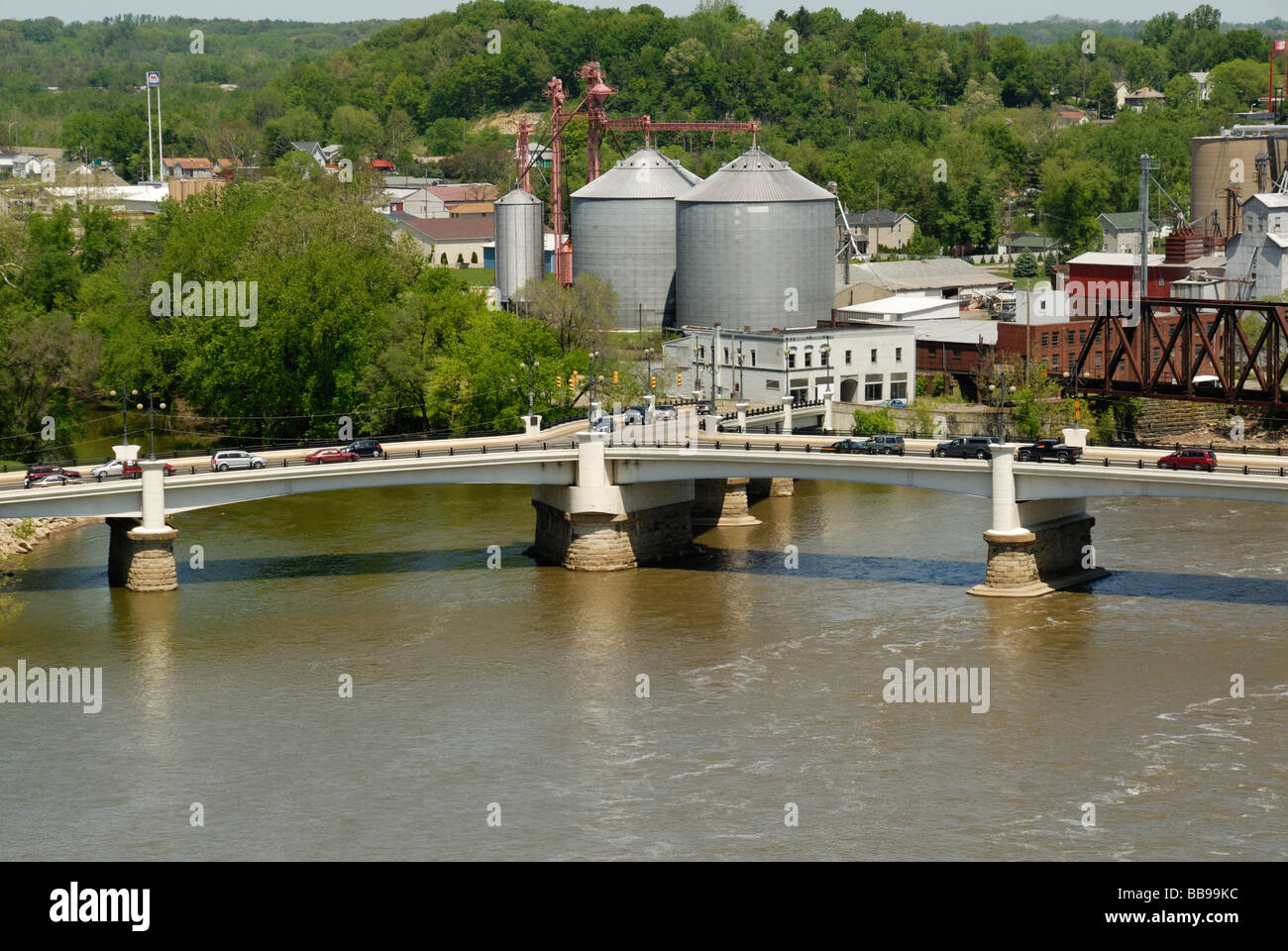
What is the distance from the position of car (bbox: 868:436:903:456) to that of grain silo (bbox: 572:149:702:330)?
164ft

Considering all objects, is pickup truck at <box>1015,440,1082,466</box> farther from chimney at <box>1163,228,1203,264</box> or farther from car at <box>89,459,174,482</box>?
chimney at <box>1163,228,1203,264</box>

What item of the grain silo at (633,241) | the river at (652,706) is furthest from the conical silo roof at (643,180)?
the river at (652,706)

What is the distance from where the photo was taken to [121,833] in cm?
4731

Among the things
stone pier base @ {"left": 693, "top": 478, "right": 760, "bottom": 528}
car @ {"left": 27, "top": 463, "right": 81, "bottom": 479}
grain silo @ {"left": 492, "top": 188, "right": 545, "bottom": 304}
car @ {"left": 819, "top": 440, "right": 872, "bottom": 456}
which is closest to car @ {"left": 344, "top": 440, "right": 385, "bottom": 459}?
car @ {"left": 27, "top": 463, "right": 81, "bottom": 479}

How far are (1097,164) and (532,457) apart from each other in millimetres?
120630

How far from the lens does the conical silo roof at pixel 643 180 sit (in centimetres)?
13000

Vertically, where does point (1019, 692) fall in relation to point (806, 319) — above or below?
below

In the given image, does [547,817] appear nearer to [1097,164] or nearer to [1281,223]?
[1281,223]

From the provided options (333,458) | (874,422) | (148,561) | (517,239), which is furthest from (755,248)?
(148,561)

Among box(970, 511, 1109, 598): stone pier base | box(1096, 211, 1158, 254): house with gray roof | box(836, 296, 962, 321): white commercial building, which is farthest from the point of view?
box(1096, 211, 1158, 254): house with gray roof

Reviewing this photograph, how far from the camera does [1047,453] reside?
71.3 metres

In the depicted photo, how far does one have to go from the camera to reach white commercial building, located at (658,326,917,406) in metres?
106

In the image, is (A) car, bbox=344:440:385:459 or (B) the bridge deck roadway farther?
(A) car, bbox=344:440:385:459

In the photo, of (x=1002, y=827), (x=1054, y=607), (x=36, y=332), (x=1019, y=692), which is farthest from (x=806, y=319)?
(x=1002, y=827)
